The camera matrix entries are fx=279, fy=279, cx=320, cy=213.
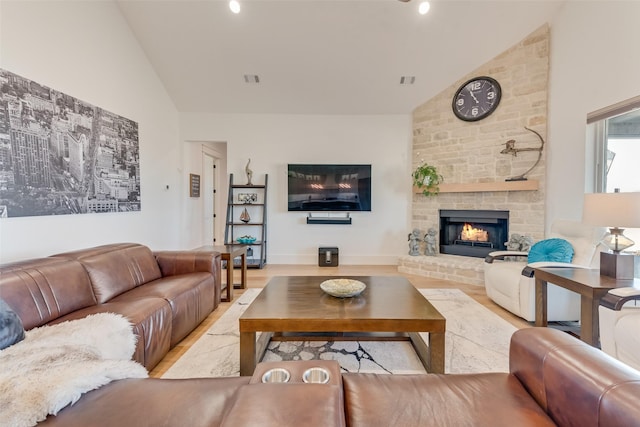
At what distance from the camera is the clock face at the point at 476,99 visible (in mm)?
4105

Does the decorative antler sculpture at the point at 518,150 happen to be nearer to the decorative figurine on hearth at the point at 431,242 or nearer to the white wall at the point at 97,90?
the decorative figurine on hearth at the point at 431,242

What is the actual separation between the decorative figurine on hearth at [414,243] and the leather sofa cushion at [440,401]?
3.60 metres

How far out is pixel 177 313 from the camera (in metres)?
2.17

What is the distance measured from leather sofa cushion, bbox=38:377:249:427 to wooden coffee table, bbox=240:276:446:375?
620 mm

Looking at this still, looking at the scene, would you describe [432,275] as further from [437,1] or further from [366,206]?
[437,1]

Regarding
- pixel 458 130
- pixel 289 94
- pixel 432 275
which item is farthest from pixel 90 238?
pixel 458 130

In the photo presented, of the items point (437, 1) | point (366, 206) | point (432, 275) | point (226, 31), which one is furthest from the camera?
point (366, 206)

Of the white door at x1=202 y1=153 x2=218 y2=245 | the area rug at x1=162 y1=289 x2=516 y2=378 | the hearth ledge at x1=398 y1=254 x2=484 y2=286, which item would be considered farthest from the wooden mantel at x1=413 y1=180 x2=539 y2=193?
the white door at x1=202 y1=153 x2=218 y2=245

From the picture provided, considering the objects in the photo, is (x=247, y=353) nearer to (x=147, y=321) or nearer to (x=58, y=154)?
(x=147, y=321)

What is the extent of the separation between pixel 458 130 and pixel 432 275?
2344 mm

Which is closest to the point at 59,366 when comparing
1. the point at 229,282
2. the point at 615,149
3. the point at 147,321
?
the point at 147,321

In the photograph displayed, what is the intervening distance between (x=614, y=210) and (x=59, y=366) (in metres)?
3.29

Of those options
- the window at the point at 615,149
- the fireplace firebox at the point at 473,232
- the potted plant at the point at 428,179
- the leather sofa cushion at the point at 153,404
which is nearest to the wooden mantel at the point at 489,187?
the potted plant at the point at 428,179

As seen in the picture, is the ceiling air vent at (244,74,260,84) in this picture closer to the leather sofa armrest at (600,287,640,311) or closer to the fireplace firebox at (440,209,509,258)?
the fireplace firebox at (440,209,509,258)
